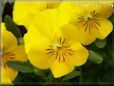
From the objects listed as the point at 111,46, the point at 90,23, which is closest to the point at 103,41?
the point at 90,23

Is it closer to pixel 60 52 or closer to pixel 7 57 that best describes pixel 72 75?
pixel 60 52

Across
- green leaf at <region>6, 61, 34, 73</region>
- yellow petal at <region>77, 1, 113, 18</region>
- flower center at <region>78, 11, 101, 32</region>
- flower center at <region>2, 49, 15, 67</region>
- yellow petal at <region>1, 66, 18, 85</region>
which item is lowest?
yellow petal at <region>1, 66, 18, 85</region>

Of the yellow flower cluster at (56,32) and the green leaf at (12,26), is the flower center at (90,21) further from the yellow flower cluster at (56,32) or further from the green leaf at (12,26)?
the green leaf at (12,26)

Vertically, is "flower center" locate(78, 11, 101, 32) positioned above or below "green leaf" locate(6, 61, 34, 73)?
above

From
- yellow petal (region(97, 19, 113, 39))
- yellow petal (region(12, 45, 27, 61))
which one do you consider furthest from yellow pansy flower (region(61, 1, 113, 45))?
yellow petal (region(12, 45, 27, 61))

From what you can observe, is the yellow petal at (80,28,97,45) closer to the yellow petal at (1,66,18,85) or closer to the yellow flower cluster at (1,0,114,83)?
the yellow flower cluster at (1,0,114,83)

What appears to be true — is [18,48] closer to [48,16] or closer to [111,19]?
[48,16]

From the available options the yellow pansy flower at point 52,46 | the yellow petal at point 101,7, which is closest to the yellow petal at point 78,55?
the yellow pansy flower at point 52,46
